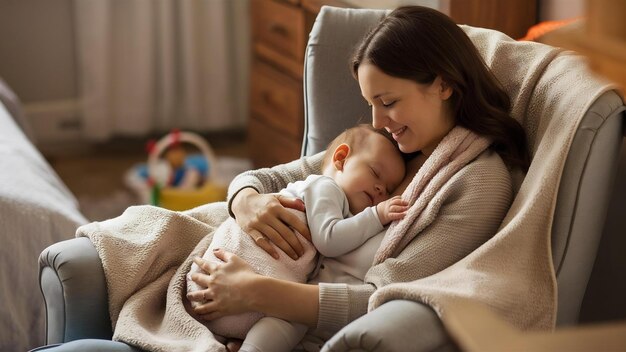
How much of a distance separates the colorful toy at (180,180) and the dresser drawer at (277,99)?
0.28m

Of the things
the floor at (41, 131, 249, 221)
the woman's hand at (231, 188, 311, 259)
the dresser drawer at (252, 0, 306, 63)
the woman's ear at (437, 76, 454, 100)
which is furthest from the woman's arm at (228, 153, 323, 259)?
the floor at (41, 131, 249, 221)

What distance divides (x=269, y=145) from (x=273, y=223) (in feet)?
5.95

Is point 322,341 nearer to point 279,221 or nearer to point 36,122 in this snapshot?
point 279,221

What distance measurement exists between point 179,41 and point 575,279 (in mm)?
2771

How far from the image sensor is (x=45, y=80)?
4.05 m

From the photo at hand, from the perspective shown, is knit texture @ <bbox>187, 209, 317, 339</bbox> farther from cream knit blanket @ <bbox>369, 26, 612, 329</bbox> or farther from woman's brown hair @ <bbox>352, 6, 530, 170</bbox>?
woman's brown hair @ <bbox>352, 6, 530, 170</bbox>

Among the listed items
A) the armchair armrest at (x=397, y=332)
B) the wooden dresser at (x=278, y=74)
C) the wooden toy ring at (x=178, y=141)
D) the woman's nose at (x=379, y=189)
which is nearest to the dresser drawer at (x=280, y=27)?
the wooden dresser at (x=278, y=74)

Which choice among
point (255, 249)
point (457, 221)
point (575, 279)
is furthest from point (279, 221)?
point (575, 279)

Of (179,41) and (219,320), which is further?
(179,41)

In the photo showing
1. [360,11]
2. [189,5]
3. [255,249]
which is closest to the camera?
[255,249]

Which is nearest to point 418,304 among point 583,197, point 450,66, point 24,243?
point 583,197

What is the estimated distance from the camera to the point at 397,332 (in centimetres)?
142

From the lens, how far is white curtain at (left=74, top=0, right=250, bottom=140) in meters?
3.96

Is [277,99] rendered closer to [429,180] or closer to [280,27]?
[280,27]
